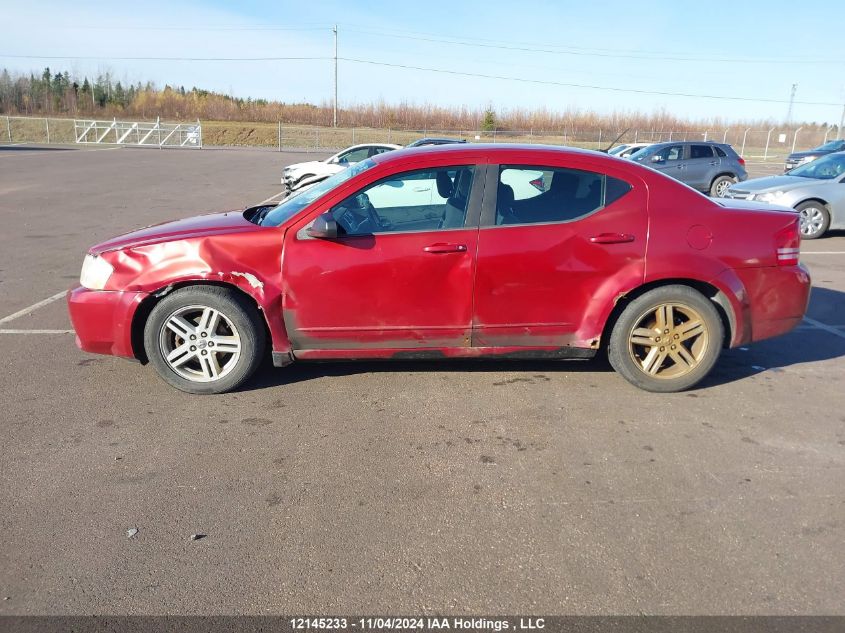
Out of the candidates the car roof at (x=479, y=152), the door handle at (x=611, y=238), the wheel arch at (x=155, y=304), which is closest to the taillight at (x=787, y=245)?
the door handle at (x=611, y=238)

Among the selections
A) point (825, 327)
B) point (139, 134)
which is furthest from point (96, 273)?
point (139, 134)

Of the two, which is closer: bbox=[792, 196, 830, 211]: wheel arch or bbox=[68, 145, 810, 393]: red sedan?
bbox=[68, 145, 810, 393]: red sedan

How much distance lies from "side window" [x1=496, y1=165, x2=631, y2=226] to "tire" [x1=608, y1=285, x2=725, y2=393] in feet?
2.50

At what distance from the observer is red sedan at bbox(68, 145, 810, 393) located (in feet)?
14.7

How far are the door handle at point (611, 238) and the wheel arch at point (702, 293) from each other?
0.35 metres

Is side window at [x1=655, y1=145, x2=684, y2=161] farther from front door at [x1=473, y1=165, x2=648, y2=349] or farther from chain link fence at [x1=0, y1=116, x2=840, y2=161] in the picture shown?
chain link fence at [x1=0, y1=116, x2=840, y2=161]

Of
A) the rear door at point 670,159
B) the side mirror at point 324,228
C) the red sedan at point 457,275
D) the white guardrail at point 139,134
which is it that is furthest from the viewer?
the white guardrail at point 139,134

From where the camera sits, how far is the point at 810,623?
2.52 meters

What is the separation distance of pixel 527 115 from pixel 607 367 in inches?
2813

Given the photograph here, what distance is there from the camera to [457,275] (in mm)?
4492

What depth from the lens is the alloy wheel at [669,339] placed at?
4.68m

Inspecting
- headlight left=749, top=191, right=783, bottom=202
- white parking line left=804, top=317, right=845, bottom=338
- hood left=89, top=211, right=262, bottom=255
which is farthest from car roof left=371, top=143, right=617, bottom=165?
headlight left=749, top=191, right=783, bottom=202

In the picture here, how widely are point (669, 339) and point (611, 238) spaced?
2.77 feet

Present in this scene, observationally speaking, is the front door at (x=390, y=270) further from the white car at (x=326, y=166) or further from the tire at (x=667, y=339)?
the white car at (x=326, y=166)
